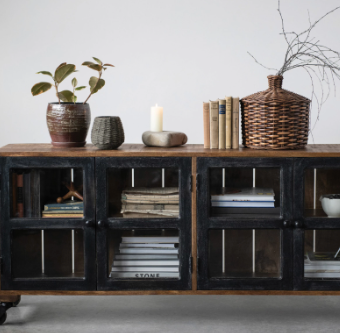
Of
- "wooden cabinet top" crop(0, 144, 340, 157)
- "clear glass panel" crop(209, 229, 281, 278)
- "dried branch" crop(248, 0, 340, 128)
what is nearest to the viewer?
"wooden cabinet top" crop(0, 144, 340, 157)

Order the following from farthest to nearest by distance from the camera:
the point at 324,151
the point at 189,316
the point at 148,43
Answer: the point at 148,43, the point at 189,316, the point at 324,151

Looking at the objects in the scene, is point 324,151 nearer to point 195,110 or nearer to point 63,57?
point 195,110

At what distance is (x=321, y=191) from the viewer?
2451 mm

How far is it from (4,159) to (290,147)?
136 cm

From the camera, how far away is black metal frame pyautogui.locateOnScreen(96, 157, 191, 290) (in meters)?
2.37

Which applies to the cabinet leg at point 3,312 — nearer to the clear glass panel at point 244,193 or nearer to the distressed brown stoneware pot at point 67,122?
the distressed brown stoneware pot at point 67,122

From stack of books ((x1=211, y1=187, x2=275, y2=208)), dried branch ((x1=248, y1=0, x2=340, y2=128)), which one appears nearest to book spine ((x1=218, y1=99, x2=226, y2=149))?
stack of books ((x1=211, y1=187, x2=275, y2=208))

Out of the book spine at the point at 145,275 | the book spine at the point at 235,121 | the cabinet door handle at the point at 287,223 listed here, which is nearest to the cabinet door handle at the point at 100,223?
the book spine at the point at 145,275

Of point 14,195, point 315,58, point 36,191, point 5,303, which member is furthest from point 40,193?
point 315,58

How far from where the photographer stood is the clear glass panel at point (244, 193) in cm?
241

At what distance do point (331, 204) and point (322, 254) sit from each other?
26 centimetres

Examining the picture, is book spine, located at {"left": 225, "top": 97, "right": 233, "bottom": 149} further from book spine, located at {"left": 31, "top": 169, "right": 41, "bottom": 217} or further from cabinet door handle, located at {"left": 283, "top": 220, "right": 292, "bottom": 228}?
book spine, located at {"left": 31, "top": 169, "right": 41, "bottom": 217}

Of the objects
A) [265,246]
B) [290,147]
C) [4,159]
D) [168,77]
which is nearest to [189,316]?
[265,246]

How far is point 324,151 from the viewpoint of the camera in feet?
7.68
